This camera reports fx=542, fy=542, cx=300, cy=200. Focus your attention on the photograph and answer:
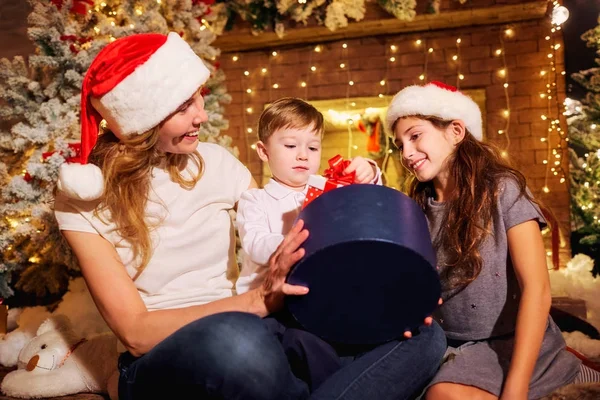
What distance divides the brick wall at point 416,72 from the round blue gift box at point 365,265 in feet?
9.21

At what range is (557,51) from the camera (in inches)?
155

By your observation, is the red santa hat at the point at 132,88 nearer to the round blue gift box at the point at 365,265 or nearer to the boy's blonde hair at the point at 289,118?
the boy's blonde hair at the point at 289,118

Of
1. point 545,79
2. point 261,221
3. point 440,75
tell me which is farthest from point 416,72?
point 261,221

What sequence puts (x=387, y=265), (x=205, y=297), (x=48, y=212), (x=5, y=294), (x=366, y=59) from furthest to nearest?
(x=366, y=59) < (x=5, y=294) < (x=48, y=212) < (x=205, y=297) < (x=387, y=265)

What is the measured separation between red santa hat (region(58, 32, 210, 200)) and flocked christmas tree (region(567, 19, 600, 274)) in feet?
9.46

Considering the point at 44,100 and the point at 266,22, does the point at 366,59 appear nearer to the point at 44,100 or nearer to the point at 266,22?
the point at 266,22

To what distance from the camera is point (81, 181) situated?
1291mm

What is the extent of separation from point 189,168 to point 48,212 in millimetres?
1256

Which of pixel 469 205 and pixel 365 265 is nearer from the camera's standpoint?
pixel 365 265

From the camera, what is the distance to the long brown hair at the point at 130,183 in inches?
55.3

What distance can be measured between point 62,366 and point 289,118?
3.79 feet

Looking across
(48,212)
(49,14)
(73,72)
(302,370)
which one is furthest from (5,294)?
(302,370)

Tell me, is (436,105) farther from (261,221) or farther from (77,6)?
(77,6)

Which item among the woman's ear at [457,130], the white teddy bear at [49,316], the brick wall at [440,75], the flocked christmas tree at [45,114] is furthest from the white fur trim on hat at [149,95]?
the brick wall at [440,75]
